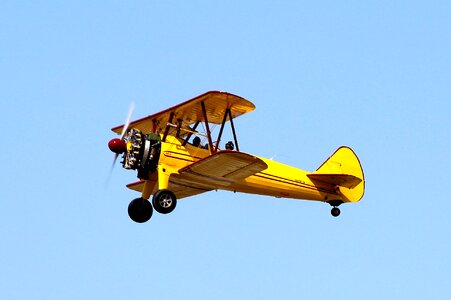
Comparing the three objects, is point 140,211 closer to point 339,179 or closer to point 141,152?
point 141,152

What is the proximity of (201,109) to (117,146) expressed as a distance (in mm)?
2348

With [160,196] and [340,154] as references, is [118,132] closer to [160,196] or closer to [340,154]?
[160,196]

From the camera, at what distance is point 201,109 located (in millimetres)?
24562

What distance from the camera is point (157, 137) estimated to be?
2402 centimetres

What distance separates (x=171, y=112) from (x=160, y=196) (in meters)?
2.45

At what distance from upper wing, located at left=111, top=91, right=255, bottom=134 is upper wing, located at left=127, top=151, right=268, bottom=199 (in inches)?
56.7

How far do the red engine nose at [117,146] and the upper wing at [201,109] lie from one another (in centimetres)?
153

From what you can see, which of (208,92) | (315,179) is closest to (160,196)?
(208,92)

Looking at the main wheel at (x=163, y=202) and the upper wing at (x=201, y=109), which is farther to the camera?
the upper wing at (x=201, y=109)

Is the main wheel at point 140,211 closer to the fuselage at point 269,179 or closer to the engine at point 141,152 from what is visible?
the engine at point 141,152

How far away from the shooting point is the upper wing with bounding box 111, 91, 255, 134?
23953 mm

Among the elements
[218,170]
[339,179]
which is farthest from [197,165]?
[339,179]

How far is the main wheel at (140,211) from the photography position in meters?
24.5

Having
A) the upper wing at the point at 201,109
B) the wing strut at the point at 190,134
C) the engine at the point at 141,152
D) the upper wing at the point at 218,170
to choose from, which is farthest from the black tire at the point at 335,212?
the engine at the point at 141,152
